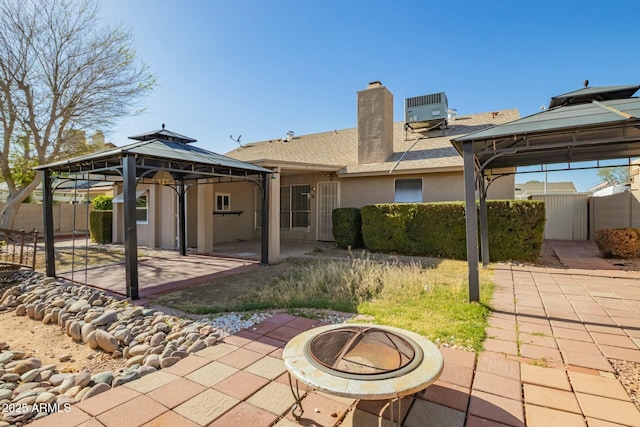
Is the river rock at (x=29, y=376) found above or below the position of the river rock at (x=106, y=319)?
below

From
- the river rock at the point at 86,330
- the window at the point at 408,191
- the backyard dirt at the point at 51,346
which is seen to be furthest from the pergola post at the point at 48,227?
the window at the point at 408,191

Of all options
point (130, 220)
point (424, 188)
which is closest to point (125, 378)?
point (130, 220)

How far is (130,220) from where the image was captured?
17.4 feet

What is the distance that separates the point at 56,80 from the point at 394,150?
43.9 ft

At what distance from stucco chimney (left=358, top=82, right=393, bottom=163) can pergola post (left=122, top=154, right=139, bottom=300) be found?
8760 millimetres

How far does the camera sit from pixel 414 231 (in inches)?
383

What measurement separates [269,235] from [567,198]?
39.5 ft

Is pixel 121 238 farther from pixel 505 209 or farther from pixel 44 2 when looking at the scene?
pixel 505 209

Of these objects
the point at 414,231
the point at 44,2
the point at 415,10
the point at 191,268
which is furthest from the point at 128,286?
the point at 44,2

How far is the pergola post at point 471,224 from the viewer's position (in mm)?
4988

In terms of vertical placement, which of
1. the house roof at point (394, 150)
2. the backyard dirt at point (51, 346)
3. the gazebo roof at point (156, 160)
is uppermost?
the house roof at point (394, 150)

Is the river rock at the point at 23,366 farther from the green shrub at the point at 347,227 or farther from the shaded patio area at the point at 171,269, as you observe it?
the green shrub at the point at 347,227

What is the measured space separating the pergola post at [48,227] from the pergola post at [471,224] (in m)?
8.53

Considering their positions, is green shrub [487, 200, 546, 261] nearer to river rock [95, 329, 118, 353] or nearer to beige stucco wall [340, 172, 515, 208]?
beige stucco wall [340, 172, 515, 208]
